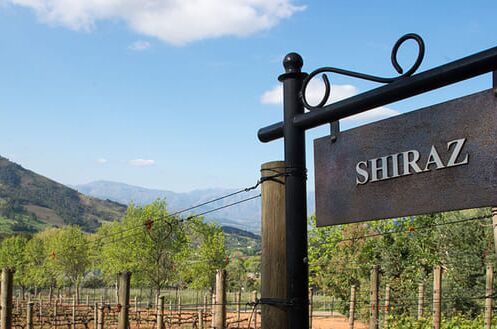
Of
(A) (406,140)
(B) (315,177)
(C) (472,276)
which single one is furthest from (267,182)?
(C) (472,276)

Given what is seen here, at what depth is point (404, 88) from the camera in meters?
2.06

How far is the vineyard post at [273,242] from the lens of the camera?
2391mm

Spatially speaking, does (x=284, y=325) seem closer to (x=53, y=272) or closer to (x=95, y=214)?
(x=53, y=272)

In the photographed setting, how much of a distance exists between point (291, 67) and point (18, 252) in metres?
54.4

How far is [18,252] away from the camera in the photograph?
2040 inches

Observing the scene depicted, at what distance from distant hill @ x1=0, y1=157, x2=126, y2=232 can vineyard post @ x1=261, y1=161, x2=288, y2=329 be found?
123844 mm

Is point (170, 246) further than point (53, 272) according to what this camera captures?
No

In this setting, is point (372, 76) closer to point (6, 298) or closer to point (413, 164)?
point (413, 164)

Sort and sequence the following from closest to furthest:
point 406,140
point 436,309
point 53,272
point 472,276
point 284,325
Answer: point 406,140, point 284,325, point 436,309, point 472,276, point 53,272

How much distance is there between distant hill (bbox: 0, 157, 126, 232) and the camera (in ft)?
444

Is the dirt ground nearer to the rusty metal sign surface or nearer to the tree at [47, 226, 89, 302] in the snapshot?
the tree at [47, 226, 89, 302]

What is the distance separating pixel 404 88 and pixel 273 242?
2.90ft

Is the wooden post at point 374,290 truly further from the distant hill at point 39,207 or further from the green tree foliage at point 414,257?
the distant hill at point 39,207

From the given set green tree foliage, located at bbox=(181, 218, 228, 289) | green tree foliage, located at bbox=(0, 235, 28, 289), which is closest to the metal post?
green tree foliage, located at bbox=(181, 218, 228, 289)
